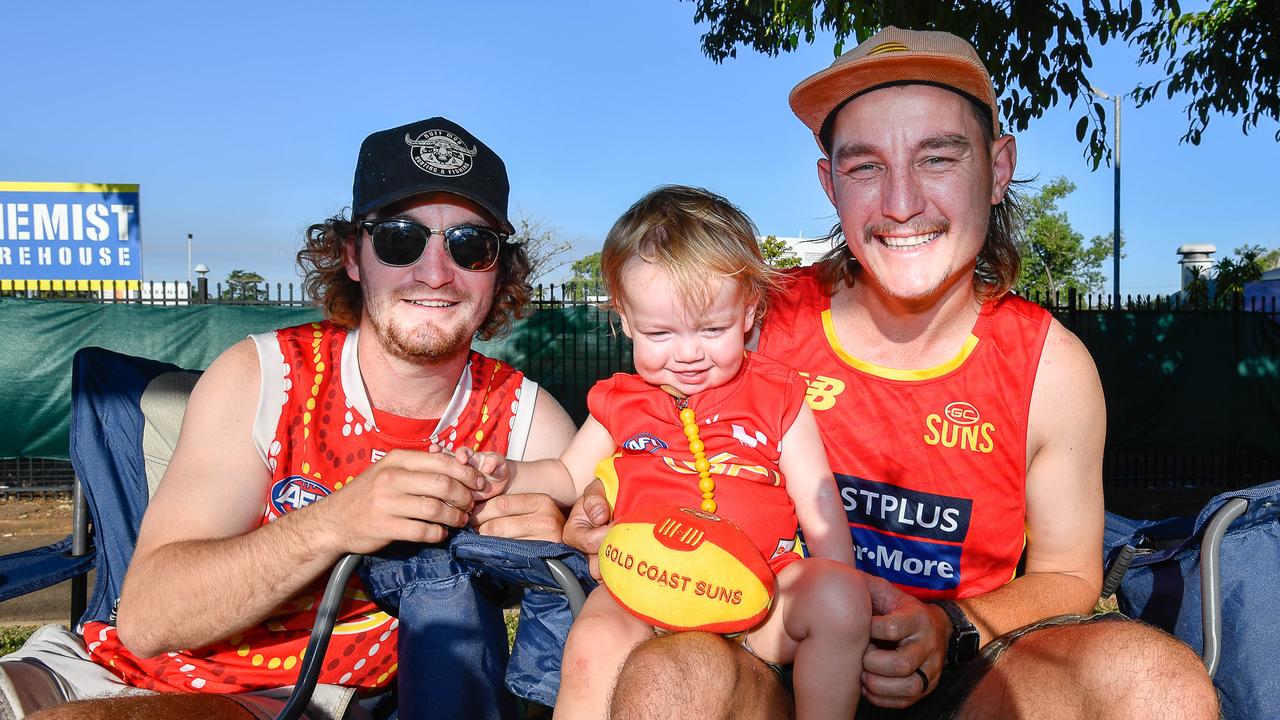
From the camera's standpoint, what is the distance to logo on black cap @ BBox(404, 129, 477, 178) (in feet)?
8.05

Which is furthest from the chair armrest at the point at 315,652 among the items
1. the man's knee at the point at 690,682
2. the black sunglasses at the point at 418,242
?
the black sunglasses at the point at 418,242

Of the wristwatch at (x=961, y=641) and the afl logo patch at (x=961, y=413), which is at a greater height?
the afl logo patch at (x=961, y=413)

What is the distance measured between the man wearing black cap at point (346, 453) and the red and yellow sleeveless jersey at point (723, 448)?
251 millimetres

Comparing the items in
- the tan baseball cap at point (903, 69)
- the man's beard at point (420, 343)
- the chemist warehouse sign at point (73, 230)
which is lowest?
the man's beard at point (420, 343)

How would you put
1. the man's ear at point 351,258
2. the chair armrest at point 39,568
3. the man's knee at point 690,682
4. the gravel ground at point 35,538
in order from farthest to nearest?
the gravel ground at point 35,538
the man's ear at point 351,258
the chair armrest at point 39,568
the man's knee at point 690,682

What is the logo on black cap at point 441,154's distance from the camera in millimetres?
2455

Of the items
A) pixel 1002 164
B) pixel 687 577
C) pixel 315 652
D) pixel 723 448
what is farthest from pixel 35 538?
pixel 1002 164

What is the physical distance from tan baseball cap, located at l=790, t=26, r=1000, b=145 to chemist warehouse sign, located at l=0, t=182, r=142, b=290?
12.2 meters

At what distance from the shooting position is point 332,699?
7.07 ft

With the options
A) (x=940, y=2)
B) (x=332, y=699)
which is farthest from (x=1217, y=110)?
(x=332, y=699)

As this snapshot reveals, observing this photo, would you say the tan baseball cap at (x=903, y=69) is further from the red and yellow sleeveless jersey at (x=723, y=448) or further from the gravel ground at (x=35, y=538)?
the gravel ground at (x=35, y=538)

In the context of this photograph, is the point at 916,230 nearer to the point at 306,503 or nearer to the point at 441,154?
the point at 441,154

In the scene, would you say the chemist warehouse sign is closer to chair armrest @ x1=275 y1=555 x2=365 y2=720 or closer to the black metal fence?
the black metal fence

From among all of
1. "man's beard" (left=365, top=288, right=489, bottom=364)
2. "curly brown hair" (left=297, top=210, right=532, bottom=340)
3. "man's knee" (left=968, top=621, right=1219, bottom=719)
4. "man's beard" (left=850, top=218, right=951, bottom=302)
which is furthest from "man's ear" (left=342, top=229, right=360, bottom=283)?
A: "man's knee" (left=968, top=621, right=1219, bottom=719)
